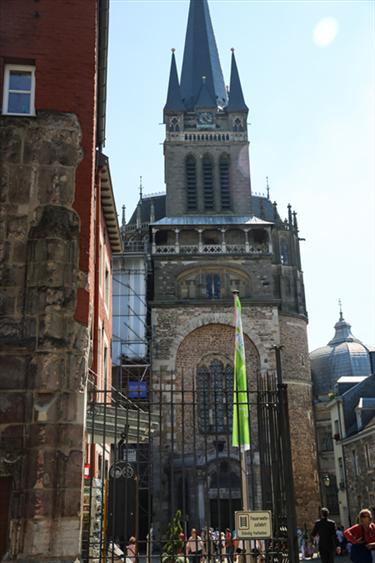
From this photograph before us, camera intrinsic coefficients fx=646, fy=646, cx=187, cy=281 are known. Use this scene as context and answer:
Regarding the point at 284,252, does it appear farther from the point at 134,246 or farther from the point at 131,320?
the point at 131,320

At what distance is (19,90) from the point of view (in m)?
9.83

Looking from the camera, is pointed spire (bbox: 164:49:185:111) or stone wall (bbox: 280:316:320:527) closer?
stone wall (bbox: 280:316:320:527)

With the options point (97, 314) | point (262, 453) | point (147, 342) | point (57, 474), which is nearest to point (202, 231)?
point (147, 342)

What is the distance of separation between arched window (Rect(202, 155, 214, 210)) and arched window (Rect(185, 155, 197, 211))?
0.60 metres

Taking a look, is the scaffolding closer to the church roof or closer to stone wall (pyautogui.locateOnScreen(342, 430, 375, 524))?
the church roof

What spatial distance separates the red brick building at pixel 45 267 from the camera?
8.02 m

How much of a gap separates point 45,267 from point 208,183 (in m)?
34.1

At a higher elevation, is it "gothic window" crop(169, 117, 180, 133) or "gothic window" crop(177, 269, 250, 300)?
"gothic window" crop(169, 117, 180, 133)

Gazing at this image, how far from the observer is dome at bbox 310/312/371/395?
54.5 m

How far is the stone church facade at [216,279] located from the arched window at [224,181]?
0.23ft

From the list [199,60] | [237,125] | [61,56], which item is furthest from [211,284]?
[61,56]

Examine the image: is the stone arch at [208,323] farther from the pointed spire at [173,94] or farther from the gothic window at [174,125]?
the pointed spire at [173,94]

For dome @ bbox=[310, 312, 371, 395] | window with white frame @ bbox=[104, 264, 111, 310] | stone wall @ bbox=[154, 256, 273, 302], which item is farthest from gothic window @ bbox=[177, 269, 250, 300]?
dome @ bbox=[310, 312, 371, 395]

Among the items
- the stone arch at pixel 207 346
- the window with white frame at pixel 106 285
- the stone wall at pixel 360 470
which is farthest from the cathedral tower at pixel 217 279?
→ the window with white frame at pixel 106 285
